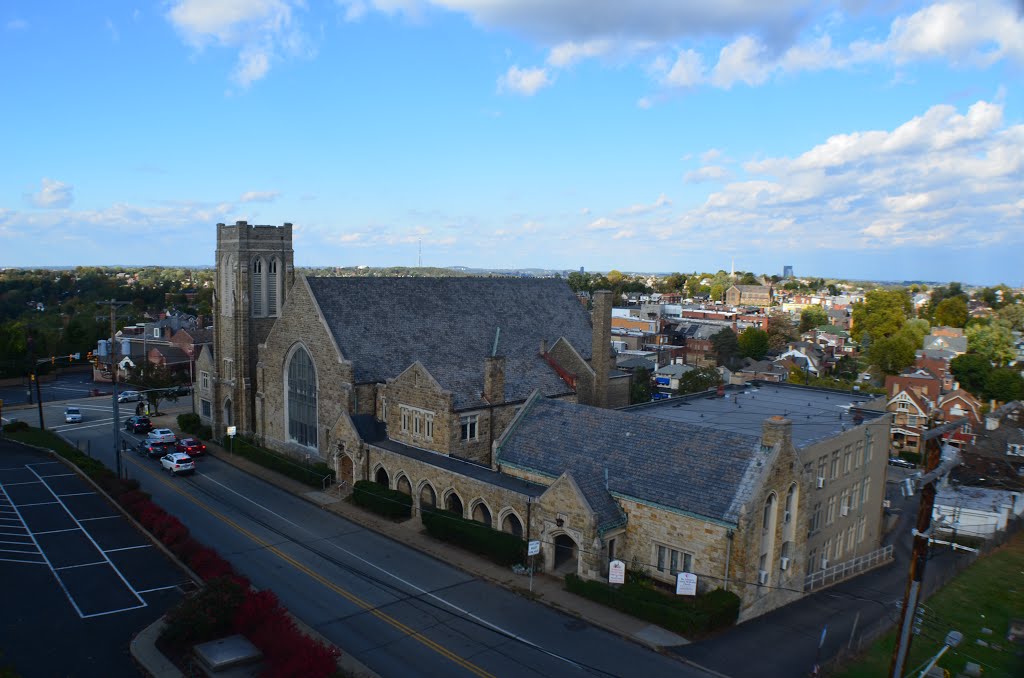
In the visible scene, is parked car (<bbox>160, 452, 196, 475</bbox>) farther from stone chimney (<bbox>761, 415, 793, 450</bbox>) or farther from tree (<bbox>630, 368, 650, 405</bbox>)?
tree (<bbox>630, 368, 650, 405</bbox>)

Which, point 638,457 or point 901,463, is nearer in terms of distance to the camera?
point 638,457

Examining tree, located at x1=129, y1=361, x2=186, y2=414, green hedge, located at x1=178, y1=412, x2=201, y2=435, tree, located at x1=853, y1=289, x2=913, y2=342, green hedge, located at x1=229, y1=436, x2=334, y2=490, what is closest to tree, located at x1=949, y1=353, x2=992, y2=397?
tree, located at x1=853, y1=289, x2=913, y2=342

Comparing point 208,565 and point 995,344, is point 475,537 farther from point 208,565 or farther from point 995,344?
point 995,344

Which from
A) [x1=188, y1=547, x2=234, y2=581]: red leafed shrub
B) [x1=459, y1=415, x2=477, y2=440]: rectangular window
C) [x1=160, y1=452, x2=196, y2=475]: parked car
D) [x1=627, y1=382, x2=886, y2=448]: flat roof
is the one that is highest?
[x1=627, y1=382, x2=886, y2=448]: flat roof

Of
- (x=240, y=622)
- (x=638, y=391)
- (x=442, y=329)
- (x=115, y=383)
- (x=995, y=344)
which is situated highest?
(x=442, y=329)

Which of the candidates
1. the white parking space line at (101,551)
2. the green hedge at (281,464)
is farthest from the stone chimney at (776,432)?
the green hedge at (281,464)

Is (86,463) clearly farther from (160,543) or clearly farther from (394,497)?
(394,497)

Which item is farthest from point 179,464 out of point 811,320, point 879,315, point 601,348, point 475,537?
point 811,320
